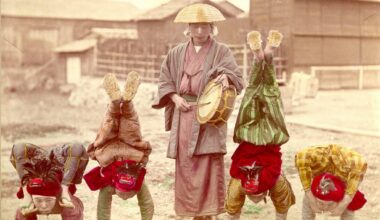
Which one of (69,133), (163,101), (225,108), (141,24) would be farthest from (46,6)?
(225,108)

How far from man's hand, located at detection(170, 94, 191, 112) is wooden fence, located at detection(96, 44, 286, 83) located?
3595mm

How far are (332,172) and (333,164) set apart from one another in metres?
0.06

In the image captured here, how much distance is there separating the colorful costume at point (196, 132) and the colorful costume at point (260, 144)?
0.17 metres

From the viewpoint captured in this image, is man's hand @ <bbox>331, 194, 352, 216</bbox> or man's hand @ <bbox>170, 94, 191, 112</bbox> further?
man's hand @ <bbox>170, 94, 191, 112</bbox>

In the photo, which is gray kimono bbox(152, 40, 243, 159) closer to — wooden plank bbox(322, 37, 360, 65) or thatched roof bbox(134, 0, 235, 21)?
thatched roof bbox(134, 0, 235, 21)

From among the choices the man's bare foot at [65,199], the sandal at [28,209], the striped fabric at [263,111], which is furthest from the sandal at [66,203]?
the striped fabric at [263,111]

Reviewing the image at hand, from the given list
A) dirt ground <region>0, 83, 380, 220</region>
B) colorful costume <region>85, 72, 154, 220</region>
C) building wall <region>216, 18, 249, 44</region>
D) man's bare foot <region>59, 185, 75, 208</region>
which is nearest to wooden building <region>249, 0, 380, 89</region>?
building wall <region>216, 18, 249, 44</region>

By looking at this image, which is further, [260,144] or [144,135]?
[144,135]

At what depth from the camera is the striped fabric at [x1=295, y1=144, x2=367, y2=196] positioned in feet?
13.2

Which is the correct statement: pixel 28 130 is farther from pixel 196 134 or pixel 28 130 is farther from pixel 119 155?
pixel 196 134

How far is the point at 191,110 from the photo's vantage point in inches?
174

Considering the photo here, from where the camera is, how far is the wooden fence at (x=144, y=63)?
26.7 feet

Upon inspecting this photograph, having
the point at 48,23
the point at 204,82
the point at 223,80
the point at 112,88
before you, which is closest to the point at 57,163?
the point at 112,88

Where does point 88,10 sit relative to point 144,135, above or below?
above
